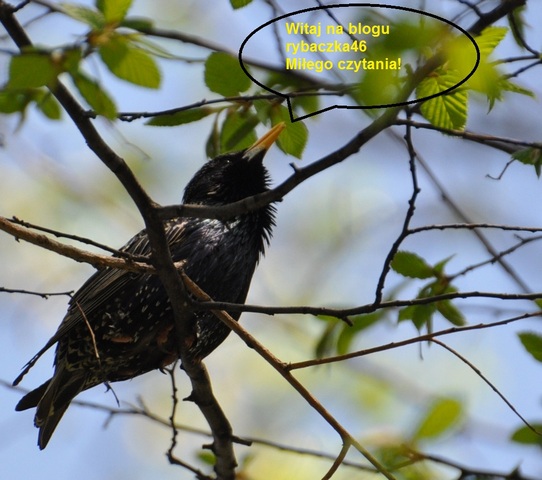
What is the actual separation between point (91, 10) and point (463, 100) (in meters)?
1.31

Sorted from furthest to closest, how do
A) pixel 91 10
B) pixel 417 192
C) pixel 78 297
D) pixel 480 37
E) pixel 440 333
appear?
pixel 78 297 → pixel 440 333 → pixel 417 192 → pixel 480 37 → pixel 91 10

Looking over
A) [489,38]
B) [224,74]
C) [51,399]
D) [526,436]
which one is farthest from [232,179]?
[489,38]

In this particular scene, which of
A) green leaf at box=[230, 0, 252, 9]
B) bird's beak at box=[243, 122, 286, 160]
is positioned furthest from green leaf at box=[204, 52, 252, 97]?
bird's beak at box=[243, 122, 286, 160]

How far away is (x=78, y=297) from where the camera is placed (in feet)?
14.5

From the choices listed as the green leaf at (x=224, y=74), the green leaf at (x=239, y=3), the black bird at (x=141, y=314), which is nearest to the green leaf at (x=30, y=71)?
the green leaf at (x=239, y=3)

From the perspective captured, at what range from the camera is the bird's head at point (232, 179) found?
15.7 ft

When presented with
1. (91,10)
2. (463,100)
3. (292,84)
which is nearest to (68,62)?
(91,10)

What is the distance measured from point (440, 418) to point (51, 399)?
2649 millimetres

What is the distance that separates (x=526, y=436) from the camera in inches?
111

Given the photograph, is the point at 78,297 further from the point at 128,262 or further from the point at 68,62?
the point at 68,62

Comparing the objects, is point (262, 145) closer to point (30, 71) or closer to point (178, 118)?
point (178, 118)

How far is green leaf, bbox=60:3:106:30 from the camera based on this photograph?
6.66 ft

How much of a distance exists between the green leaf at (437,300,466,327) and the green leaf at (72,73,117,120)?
64.3 inches

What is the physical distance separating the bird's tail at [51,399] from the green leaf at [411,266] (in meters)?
1.98
